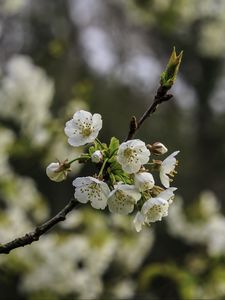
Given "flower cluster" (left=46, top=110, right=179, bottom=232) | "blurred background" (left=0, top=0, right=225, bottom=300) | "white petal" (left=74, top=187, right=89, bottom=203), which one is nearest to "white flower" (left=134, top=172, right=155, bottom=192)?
"flower cluster" (left=46, top=110, right=179, bottom=232)

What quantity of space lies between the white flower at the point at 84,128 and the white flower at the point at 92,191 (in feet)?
0.29

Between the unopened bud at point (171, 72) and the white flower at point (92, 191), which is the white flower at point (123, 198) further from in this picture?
the unopened bud at point (171, 72)

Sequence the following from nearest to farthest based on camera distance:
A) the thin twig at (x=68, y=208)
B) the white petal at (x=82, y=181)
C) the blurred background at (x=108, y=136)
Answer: the thin twig at (x=68, y=208)
the white petal at (x=82, y=181)
the blurred background at (x=108, y=136)

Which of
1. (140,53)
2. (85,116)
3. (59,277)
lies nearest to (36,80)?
(59,277)

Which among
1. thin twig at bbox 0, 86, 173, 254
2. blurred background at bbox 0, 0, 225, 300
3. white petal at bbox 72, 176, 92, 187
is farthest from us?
blurred background at bbox 0, 0, 225, 300

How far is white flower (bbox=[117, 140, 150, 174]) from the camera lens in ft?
3.63

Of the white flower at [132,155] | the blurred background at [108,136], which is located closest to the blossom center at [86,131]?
the white flower at [132,155]

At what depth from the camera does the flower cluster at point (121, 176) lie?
1.15 metres

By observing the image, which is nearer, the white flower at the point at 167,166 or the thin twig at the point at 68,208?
the thin twig at the point at 68,208

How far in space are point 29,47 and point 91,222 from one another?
6480 mm

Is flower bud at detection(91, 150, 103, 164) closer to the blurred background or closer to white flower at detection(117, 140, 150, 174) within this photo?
white flower at detection(117, 140, 150, 174)

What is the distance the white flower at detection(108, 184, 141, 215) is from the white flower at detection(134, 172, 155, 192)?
1cm

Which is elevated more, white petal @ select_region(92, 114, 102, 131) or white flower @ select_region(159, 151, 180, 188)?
white petal @ select_region(92, 114, 102, 131)

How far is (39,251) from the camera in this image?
3.62 m
